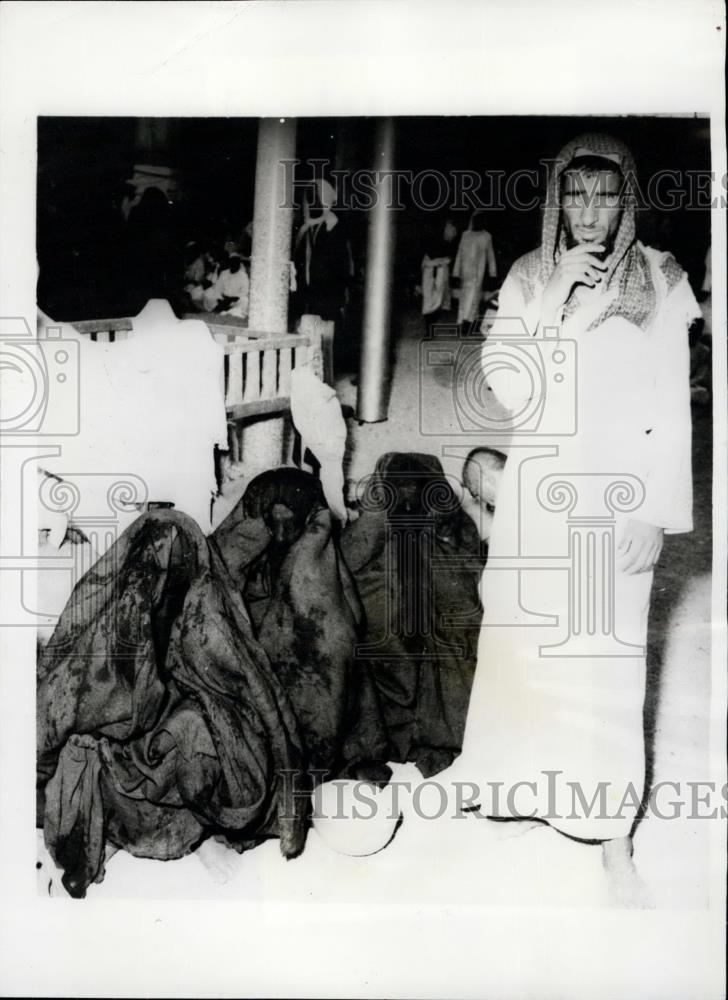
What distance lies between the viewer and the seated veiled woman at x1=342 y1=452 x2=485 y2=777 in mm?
2508

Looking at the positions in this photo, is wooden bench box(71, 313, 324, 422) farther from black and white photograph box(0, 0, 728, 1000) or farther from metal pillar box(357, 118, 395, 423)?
metal pillar box(357, 118, 395, 423)

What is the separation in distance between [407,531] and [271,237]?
0.93 meters

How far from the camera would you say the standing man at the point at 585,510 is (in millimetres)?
2500

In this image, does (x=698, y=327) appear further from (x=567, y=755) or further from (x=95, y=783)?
(x=95, y=783)

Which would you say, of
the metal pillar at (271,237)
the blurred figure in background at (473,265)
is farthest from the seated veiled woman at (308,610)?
the blurred figure in background at (473,265)

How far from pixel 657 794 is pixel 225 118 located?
230 cm

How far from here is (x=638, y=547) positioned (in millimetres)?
2523

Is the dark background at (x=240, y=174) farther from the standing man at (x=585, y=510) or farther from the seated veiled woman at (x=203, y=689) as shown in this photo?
the seated veiled woman at (x=203, y=689)

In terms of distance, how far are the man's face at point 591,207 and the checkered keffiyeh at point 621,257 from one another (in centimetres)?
2

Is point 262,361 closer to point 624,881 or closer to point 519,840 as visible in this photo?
point 519,840

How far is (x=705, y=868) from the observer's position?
249cm

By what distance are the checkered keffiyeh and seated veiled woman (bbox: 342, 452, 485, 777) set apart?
0.67 metres

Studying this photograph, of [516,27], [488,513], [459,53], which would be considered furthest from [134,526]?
[516,27]

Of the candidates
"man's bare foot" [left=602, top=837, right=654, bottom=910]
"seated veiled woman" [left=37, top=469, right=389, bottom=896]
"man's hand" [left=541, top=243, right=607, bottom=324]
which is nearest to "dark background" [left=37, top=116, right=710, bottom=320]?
"man's hand" [left=541, top=243, right=607, bottom=324]
